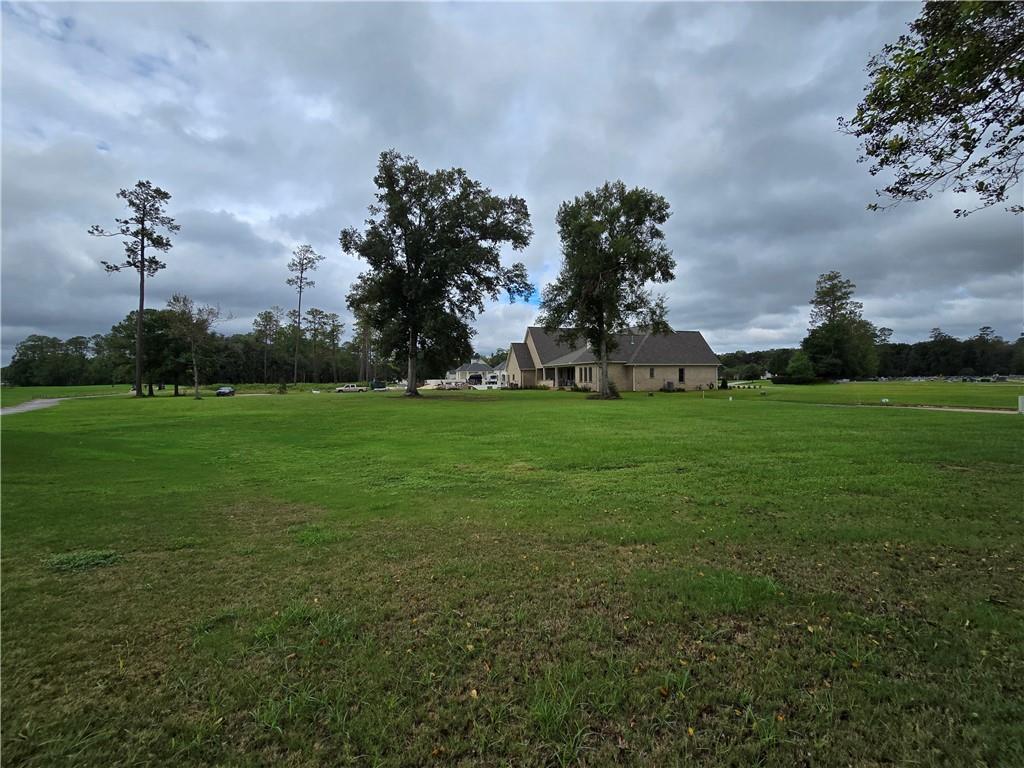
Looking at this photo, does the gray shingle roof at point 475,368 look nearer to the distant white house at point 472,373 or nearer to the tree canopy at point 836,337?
the distant white house at point 472,373

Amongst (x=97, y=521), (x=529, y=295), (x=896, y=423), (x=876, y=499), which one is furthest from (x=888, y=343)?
(x=97, y=521)

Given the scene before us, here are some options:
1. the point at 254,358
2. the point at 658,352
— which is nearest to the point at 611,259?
the point at 658,352

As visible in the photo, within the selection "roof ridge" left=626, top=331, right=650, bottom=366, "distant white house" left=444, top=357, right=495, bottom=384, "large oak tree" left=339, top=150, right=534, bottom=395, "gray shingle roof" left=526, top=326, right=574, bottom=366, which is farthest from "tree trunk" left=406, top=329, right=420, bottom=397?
"distant white house" left=444, top=357, right=495, bottom=384

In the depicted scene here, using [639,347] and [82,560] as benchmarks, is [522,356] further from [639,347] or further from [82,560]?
[82,560]

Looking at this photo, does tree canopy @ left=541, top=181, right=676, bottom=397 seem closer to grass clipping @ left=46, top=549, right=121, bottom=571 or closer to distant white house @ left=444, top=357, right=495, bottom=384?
grass clipping @ left=46, top=549, right=121, bottom=571

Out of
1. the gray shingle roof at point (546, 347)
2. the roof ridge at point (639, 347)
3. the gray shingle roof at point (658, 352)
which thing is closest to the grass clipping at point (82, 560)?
Result: the gray shingle roof at point (658, 352)

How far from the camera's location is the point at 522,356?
5941 centimetres

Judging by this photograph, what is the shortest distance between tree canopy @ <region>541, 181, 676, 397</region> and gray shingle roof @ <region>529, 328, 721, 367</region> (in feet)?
31.1

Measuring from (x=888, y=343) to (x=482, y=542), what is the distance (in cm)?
14480

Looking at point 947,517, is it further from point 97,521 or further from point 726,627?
point 97,521

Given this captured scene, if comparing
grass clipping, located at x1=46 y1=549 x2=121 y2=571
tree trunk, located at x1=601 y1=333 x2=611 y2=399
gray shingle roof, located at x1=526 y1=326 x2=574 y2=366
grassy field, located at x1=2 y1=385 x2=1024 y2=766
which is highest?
gray shingle roof, located at x1=526 y1=326 x2=574 y2=366

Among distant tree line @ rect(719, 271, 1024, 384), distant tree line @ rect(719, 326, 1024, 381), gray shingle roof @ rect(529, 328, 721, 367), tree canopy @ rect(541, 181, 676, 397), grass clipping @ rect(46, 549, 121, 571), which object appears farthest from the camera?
distant tree line @ rect(719, 326, 1024, 381)

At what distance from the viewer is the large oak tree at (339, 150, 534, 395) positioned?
34.2 meters

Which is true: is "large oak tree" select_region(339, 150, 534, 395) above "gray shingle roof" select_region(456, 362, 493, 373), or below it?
above
